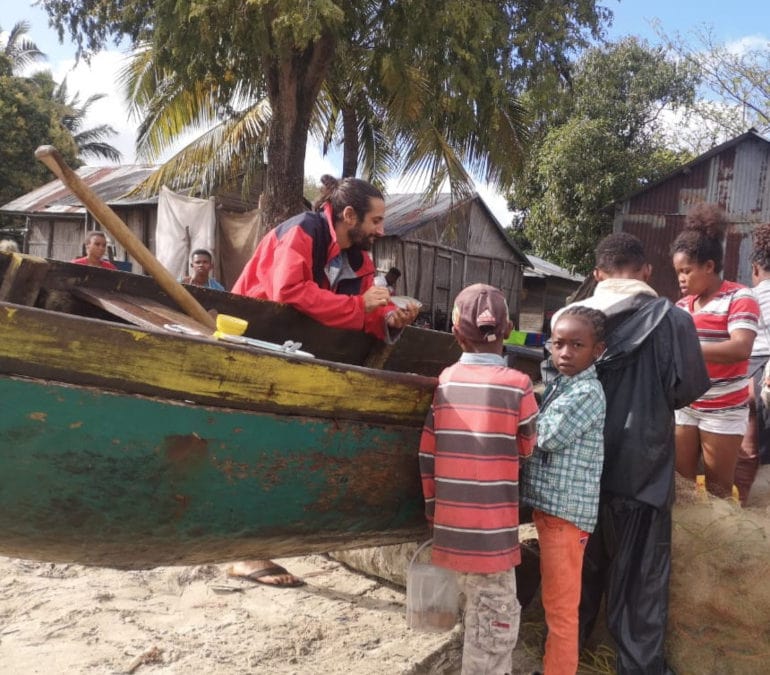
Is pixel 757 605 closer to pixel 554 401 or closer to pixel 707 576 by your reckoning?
pixel 707 576

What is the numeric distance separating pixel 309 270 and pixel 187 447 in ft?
3.95

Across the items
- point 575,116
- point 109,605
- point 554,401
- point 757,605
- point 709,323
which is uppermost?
point 575,116

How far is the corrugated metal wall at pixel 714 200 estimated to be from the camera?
15648 millimetres

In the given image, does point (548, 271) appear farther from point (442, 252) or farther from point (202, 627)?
point (202, 627)

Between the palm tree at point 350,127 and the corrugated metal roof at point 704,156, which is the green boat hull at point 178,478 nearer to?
the palm tree at point 350,127

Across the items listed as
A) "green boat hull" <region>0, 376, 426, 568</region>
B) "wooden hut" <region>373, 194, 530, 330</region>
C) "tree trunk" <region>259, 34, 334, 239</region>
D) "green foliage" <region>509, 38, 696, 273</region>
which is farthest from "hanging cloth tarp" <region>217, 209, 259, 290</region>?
"green boat hull" <region>0, 376, 426, 568</region>

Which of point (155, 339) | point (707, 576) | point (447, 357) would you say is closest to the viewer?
point (155, 339)

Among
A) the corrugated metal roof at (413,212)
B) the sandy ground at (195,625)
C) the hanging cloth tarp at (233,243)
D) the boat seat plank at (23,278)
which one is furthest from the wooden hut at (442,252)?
the boat seat plank at (23,278)

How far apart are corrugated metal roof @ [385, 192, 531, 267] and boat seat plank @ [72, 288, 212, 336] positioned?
38.3 ft

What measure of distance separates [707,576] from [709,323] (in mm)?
968

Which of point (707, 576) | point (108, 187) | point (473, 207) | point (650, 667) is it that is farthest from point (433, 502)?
point (473, 207)

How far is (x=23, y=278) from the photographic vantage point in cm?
276

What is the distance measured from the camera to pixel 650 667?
2.42 metres

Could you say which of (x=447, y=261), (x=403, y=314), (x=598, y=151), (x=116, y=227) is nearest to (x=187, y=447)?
A: (x=116, y=227)
